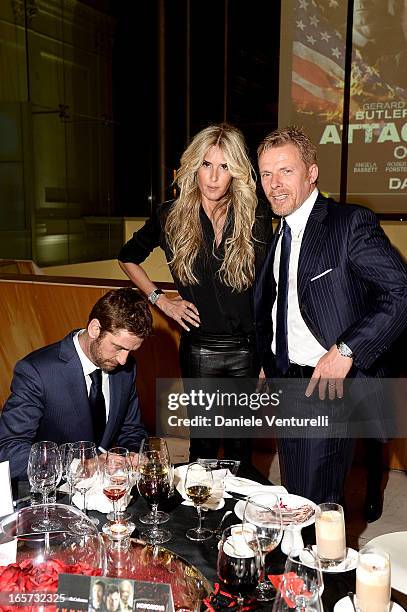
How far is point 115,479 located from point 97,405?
684 mm

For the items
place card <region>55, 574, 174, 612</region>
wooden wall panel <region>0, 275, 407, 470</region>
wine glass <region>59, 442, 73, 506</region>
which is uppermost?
place card <region>55, 574, 174, 612</region>

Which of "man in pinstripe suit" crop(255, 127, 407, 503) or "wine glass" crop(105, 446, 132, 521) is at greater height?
"man in pinstripe suit" crop(255, 127, 407, 503)

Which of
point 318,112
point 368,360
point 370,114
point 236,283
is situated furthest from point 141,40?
point 368,360

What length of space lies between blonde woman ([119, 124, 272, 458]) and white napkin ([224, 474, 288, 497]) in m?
0.75

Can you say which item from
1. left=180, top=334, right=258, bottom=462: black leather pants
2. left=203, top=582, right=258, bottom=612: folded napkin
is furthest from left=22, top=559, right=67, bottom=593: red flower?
left=180, top=334, right=258, bottom=462: black leather pants

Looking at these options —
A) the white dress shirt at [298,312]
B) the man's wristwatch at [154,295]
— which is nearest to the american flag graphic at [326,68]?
the man's wristwatch at [154,295]

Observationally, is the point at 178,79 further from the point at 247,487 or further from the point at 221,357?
the point at 247,487

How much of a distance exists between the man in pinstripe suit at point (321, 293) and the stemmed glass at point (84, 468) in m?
0.74

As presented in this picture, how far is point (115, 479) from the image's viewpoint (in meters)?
1.38

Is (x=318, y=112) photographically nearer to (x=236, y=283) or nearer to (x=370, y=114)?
(x=370, y=114)

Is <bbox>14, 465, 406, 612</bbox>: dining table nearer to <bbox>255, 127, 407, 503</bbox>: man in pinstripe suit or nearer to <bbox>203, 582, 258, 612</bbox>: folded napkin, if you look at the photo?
<bbox>203, 582, 258, 612</bbox>: folded napkin

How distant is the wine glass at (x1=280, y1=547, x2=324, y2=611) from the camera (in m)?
0.94

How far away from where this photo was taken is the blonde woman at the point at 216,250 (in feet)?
7.20

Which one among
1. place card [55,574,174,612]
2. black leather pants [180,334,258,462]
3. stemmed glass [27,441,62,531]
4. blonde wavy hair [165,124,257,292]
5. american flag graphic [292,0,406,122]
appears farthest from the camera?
american flag graphic [292,0,406,122]
